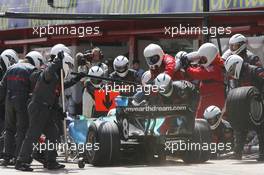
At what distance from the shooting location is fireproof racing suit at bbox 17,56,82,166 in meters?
11.0

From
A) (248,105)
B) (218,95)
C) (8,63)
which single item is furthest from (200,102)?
(8,63)

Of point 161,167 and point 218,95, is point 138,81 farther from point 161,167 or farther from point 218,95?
point 161,167

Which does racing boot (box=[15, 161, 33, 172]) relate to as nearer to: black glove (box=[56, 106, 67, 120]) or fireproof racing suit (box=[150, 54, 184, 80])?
black glove (box=[56, 106, 67, 120])

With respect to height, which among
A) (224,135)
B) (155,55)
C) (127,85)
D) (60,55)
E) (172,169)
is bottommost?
(172,169)

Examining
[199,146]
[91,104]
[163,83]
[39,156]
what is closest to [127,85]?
[91,104]

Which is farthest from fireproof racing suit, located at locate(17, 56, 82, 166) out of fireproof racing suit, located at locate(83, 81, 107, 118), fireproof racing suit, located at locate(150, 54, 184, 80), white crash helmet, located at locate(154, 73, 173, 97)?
fireproof racing suit, located at locate(83, 81, 107, 118)

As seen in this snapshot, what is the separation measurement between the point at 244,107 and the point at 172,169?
6.26 ft

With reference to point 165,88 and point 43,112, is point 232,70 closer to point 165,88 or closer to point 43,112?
point 165,88

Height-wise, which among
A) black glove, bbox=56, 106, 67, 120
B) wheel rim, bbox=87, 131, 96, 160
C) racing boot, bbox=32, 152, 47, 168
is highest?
black glove, bbox=56, 106, 67, 120

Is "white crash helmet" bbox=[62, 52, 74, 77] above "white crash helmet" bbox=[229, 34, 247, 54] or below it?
below

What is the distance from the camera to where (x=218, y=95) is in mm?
13117

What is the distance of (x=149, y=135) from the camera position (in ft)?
37.6

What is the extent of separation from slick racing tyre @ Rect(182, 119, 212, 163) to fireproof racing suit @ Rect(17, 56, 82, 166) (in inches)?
81.1

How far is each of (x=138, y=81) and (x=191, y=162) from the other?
2.69 metres
